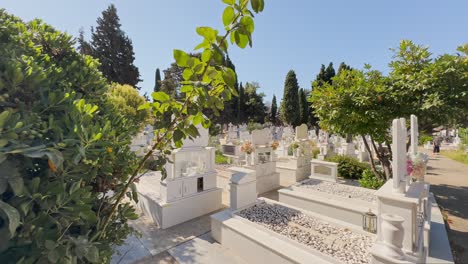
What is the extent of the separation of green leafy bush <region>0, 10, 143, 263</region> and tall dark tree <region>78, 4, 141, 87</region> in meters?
24.0

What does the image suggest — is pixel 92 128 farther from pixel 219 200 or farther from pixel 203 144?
pixel 219 200

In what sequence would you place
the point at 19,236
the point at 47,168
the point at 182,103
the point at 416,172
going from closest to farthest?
the point at 19,236 < the point at 47,168 < the point at 182,103 < the point at 416,172

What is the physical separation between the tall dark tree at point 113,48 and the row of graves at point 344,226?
2211cm

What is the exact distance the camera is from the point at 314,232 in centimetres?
409

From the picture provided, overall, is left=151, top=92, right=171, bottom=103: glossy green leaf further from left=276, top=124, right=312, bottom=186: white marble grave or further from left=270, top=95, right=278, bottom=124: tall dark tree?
left=270, top=95, right=278, bottom=124: tall dark tree

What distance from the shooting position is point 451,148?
64.4 feet

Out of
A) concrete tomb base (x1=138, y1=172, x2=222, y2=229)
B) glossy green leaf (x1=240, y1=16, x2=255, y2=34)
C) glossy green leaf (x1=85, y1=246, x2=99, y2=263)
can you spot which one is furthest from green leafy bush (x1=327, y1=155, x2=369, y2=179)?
glossy green leaf (x1=85, y1=246, x2=99, y2=263)

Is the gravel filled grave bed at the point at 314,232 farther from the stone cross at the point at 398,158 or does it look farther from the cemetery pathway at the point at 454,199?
the cemetery pathway at the point at 454,199

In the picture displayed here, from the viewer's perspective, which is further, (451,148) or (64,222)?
(451,148)

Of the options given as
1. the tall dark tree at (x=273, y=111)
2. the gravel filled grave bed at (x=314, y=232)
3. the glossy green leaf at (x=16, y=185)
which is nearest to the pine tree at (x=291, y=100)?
the tall dark tree at (x=273, y=111)

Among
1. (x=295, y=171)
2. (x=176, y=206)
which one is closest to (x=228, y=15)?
(x=176, y=206)

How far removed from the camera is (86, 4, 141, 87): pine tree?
859 inches

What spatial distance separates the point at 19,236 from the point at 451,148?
2906 cm

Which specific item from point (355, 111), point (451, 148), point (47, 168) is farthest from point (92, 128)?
point (451, 148)
